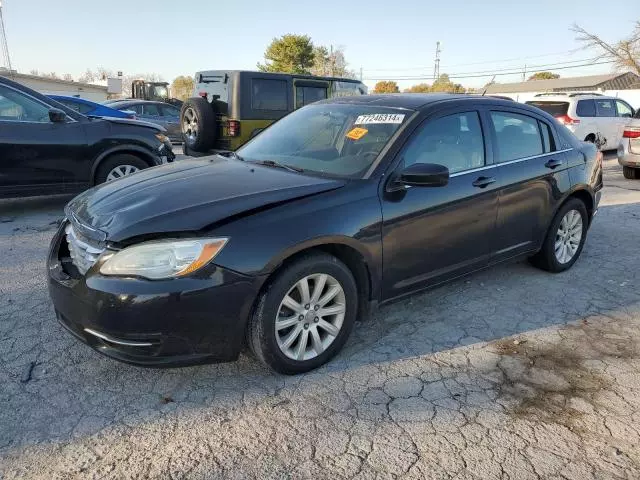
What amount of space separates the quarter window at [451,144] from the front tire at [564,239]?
124 cm

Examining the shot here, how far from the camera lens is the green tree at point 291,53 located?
43.7m

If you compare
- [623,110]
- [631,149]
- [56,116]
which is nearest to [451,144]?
[56,116]

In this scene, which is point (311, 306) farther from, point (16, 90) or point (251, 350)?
point (16, 90)

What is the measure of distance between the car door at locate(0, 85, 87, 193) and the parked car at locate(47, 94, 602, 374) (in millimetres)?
3327

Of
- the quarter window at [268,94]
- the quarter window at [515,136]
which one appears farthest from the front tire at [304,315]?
the quarter window at [268,94]

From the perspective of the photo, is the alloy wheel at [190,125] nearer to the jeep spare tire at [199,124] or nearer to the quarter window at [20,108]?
the jeep spare tire at [199,124]

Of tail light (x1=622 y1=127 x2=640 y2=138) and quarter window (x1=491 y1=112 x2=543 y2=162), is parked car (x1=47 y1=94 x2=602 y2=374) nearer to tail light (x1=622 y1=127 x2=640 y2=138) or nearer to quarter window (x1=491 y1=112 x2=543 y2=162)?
quarter window (x1=491 y1=112 x2=543 y2=162)

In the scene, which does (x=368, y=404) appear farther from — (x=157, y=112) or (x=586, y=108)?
(x=157, y=112)

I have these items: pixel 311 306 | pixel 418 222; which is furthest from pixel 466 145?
pixel 311 306

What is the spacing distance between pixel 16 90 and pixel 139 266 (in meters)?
4.91

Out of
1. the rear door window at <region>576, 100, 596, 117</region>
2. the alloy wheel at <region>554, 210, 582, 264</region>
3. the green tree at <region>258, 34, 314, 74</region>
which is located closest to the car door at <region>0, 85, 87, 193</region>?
the alloy wheel at <region>554, 210, 582, 264</region>

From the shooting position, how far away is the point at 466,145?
374 cm

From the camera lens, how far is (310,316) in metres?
2.89

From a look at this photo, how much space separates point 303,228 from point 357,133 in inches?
44.1
